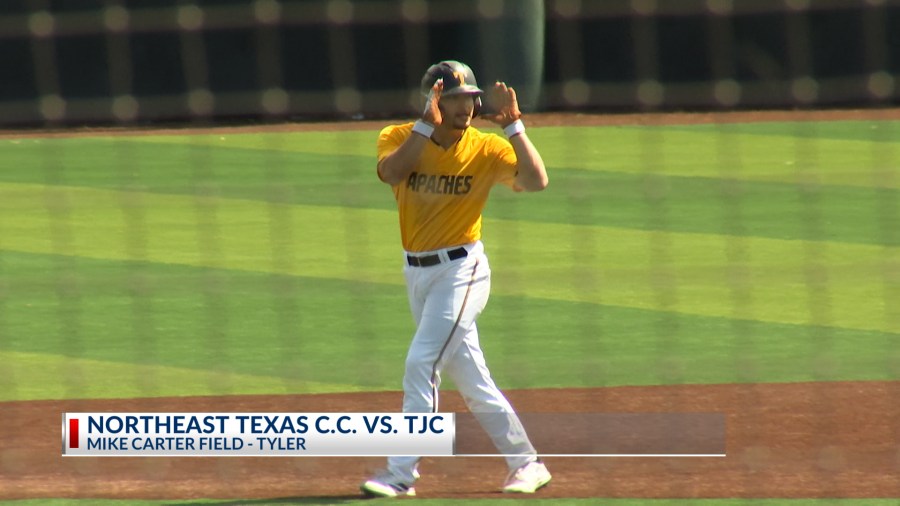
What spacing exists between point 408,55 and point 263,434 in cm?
1408

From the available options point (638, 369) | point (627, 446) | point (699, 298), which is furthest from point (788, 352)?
point (627, 446)

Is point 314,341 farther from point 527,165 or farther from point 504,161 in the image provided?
point 527,165

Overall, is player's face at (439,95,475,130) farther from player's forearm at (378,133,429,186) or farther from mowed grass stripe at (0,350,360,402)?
mowed grass stripe at (0,350,360,402)

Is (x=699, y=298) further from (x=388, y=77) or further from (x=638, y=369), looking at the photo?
(x=388, y=77)

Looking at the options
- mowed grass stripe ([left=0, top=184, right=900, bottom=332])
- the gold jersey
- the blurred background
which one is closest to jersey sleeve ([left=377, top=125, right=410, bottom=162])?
the gold jersey

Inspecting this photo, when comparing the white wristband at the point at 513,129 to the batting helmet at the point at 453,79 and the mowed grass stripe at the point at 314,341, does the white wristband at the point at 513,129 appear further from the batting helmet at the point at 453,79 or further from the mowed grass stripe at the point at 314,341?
the mowed grass stripe at the point at 314,341

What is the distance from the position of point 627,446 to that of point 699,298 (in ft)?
12.5

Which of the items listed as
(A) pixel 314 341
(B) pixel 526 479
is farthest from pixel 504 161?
(A) pixel 314 341

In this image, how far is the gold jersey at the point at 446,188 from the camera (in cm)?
601

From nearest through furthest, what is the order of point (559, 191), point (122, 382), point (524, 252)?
point (122, 382) < point (524, 252) < point (559, 191)

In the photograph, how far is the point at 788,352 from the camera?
360 inches

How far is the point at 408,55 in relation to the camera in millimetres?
19781

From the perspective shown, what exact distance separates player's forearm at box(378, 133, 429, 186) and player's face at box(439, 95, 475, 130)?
0.19m

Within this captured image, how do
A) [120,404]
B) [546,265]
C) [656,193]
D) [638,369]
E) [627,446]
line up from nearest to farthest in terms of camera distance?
1. [627,446]
2. [120,404]
3. [638,369]
4. [546,265]
5. [656,193]
